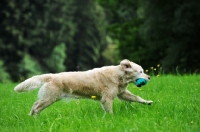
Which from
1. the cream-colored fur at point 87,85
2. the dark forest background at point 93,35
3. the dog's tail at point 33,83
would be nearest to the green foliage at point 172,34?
the dark forest background at point 93,35

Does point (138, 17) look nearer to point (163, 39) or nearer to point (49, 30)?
point (163, 39)

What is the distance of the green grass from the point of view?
19.4 ft

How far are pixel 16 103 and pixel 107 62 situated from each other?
43.9m

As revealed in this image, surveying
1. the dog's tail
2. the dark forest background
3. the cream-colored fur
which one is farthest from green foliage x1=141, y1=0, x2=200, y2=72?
the dog's tail

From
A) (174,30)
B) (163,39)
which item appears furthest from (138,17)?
(174,30)

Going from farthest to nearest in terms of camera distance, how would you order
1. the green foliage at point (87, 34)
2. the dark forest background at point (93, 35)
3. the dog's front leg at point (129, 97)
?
the green foliage at point (87, 34), the dark forest background at point (93, 35), the dog's front leg at point (129, 97)

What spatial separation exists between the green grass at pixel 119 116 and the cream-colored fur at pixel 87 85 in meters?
0.24

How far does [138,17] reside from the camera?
3303 centimetres

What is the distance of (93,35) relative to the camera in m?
52.3

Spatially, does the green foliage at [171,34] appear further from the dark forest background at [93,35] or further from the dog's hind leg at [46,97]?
the dog's hind leg at [46,97]

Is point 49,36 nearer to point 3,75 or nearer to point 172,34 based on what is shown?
point 3,75

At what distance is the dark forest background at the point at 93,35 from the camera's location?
77.6 ft

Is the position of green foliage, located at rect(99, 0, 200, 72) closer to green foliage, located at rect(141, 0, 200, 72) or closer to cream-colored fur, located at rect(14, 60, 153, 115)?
green foliage, located at rect(141, 0, 200, 72)

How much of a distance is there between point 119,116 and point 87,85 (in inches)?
46.1
